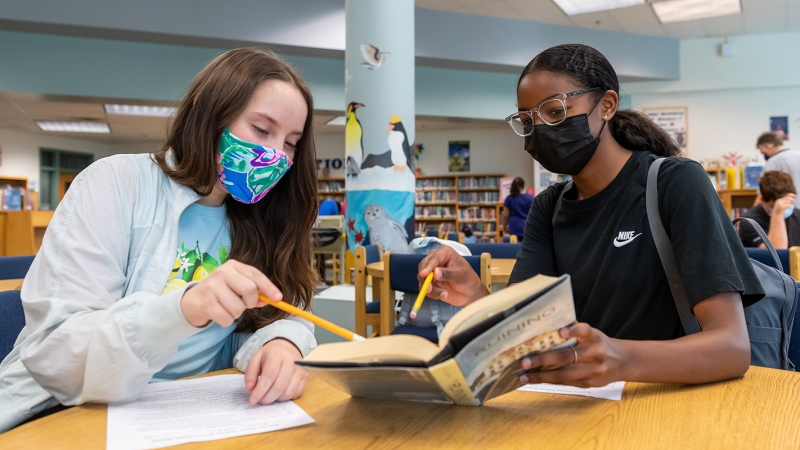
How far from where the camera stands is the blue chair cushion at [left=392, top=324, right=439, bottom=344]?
8.84ft

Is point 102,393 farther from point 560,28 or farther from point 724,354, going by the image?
point 560,28

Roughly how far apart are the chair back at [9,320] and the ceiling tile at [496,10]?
6.66 meters

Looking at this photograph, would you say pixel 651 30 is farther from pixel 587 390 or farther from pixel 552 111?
pixel 587 390

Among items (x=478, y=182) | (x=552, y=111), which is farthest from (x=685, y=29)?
(x=552, y=111)

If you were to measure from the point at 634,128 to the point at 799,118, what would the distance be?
340 inches

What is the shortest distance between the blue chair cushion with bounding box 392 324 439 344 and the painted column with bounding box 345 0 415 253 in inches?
64.1

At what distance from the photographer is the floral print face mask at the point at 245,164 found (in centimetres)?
121

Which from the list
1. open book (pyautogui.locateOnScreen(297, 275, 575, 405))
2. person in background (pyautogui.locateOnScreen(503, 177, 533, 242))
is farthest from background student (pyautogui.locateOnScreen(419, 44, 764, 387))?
person in background (pyautogui.locateOnScreen(503, 177, 533, 242))

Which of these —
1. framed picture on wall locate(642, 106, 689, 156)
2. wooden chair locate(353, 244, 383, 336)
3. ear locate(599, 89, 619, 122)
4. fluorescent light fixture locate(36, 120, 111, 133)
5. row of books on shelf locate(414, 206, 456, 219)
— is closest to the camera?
ear locate(599, 89, 619, 122)

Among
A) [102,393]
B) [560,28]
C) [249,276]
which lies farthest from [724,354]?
[560,28]

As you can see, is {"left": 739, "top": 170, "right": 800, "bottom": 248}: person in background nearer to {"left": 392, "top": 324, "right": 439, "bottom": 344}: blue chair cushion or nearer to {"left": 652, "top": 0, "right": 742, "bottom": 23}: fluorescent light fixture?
{"left": 392, "top": 324, "right": 439, "bottom": 344}: blue chair cushion

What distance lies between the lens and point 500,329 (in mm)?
634

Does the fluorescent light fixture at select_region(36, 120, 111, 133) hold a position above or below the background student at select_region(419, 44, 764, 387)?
above

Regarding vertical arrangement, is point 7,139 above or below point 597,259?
above
